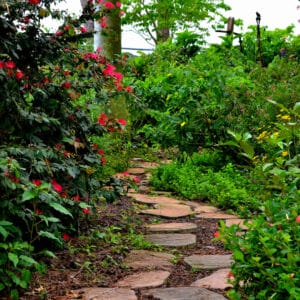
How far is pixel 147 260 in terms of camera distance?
3.50 metres

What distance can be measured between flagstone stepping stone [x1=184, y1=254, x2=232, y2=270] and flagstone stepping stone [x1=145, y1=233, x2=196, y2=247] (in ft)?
0.98

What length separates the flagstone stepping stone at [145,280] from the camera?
3.03 metres

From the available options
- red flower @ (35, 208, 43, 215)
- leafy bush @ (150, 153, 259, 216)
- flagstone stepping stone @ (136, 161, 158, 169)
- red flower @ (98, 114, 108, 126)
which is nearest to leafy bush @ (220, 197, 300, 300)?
red flower @ (35, 208, 43, 215)

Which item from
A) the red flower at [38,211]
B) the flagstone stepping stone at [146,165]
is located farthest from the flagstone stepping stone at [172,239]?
the flagstone stepping stone at [146,165]

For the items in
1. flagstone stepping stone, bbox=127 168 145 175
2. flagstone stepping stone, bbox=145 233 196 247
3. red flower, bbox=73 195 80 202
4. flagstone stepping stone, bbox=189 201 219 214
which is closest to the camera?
red flower, bbox=73 195 80 202

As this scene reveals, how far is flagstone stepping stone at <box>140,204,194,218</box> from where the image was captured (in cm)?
480

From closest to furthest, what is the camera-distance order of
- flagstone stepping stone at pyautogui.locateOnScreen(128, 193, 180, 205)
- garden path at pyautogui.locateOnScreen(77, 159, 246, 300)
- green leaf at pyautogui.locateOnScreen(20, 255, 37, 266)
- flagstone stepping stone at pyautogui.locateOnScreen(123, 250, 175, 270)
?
1. green leaf at pyautogui.locateOnScreen(20, 255, 37, 266)
2. garden path at pyautogui.locateOnScreen(77, 159, 246, 300)
3. flagstone stepping stone at pyautogui.locateOnScreen(123, 250, 175, 270)
4. flagstone stepping stone at pyautogui.locateOnScreen(128, 193, 180, 205)

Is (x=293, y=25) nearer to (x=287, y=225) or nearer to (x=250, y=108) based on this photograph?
(x=250, y=108)

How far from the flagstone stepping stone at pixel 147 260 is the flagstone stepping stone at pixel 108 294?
1.39ft

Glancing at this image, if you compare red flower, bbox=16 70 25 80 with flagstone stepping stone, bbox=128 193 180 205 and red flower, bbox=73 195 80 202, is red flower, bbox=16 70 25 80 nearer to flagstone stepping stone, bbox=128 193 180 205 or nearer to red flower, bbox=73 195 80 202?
red flower, bbox=73 195 80 202

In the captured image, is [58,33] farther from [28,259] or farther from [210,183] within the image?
[210,183]

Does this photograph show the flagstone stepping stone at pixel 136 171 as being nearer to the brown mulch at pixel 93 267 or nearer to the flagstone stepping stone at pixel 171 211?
the flagstone stepping stone at pixel 171 211

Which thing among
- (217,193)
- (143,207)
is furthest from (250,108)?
(143,207)

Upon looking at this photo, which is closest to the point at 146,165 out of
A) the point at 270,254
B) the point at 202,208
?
the point at 202,208
